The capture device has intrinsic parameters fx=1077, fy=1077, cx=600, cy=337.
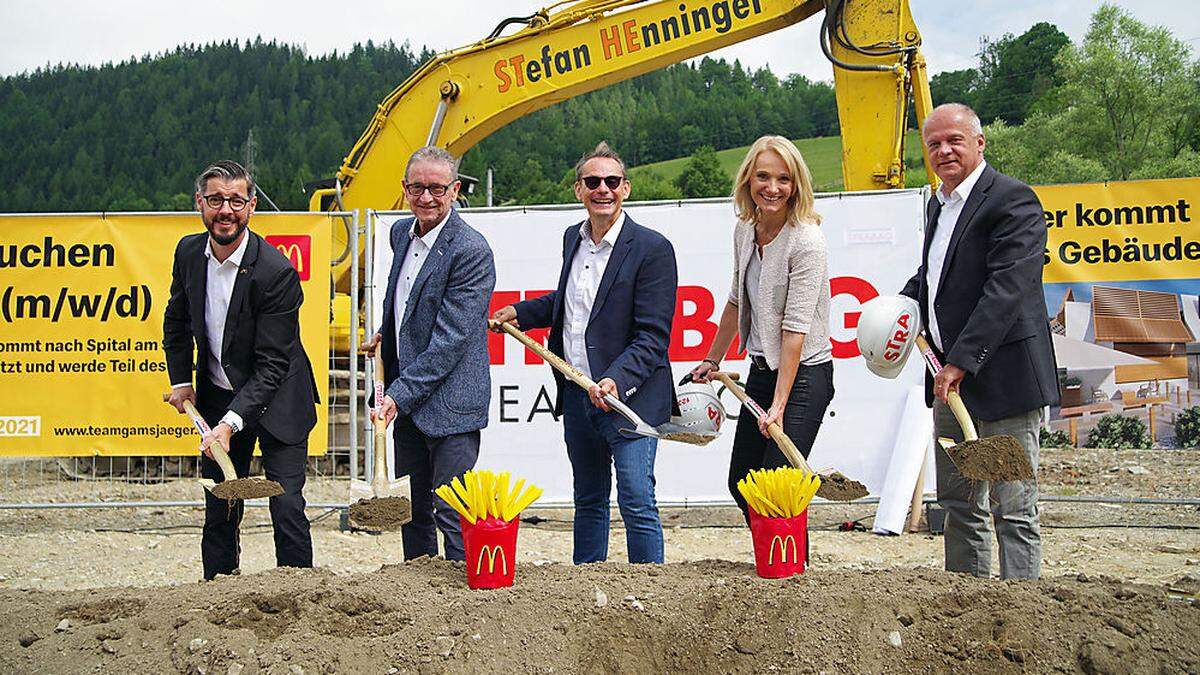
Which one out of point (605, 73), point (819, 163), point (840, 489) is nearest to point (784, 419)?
point (840, 489)

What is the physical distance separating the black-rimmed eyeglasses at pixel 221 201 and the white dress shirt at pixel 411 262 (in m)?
0.67

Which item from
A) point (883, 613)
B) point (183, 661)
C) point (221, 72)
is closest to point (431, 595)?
point (183, 661)

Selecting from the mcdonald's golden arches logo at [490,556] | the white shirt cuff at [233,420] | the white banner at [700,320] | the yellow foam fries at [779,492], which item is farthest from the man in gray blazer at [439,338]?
the white banner at [700,320]

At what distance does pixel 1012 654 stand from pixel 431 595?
5.40 feet

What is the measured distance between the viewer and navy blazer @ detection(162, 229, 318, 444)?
429 centimetres

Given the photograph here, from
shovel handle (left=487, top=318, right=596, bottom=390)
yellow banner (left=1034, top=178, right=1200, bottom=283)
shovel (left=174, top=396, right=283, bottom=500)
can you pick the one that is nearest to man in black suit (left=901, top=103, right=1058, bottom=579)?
shovel handle (left=487, top=318, right=596, bottom=390)

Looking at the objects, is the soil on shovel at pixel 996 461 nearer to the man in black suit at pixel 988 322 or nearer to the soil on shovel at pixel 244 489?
the man in black suit at pixel 988 322

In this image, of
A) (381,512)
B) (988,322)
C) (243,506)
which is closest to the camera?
(988,322)

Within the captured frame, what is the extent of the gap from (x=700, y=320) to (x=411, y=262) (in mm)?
3164

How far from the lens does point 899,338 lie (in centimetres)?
379

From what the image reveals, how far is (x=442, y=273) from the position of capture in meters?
4.24

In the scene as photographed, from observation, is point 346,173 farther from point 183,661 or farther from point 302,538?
point 183,661

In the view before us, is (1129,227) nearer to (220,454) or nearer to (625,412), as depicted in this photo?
(625,412)

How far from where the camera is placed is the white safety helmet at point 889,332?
379cm
